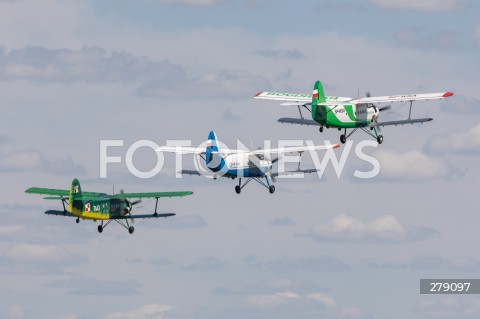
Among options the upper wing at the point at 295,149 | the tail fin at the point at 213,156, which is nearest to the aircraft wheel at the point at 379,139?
the upper wing at the point at 295,149

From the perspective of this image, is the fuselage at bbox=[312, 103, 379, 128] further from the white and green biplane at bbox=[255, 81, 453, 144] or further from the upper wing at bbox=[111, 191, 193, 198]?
the upper wing at bbox=[111, 191, 193, 198]

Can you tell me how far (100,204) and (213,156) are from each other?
1154 centimetres

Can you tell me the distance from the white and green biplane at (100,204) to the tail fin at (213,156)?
7.70 meters

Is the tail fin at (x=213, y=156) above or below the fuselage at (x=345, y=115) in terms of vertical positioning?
below

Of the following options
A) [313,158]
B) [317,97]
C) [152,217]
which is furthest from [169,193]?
[317,97]

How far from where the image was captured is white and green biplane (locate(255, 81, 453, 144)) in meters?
109

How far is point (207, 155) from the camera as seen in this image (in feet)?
381

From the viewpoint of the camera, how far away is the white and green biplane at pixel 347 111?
10906cm

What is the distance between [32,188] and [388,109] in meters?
31.5

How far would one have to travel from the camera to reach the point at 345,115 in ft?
362

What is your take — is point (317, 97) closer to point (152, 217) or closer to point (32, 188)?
point (152, 217)

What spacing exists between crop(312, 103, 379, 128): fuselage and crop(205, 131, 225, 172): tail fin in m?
9.38

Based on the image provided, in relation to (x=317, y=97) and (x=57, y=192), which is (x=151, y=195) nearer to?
(x=57, y=192)

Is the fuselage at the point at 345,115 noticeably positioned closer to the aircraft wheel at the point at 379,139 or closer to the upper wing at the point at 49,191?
the aircraft wheel at the point at 379,139
